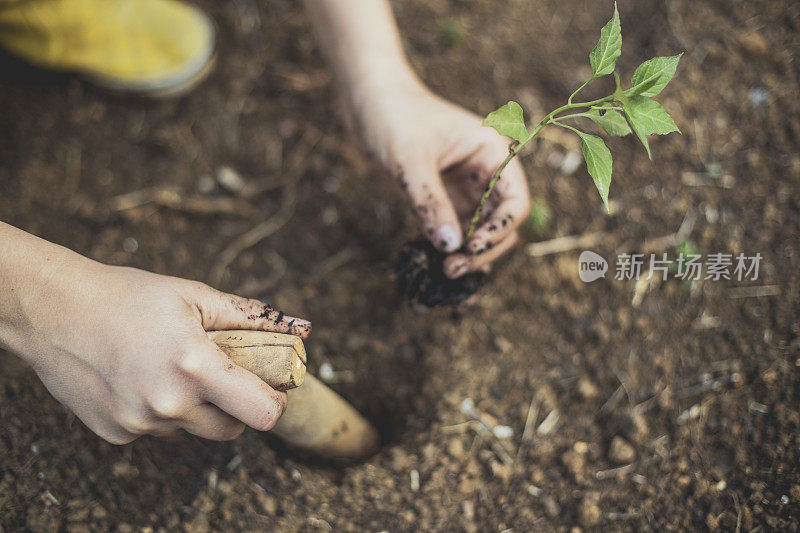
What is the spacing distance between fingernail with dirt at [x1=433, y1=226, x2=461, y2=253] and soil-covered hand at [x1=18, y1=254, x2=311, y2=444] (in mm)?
511

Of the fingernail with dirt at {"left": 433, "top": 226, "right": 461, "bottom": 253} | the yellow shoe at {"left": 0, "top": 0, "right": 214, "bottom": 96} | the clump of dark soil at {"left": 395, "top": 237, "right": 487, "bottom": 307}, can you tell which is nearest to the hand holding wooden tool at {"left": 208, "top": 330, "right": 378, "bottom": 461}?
the clump of dark soil at {"left": 395, "top": 237, "right": 487, "bottom": 307}

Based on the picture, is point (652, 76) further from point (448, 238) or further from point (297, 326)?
point (297, 326)

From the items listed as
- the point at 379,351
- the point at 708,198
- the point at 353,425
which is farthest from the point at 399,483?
the point at 708,198

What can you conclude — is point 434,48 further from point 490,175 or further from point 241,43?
point 490,175

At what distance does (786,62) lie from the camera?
2.17m

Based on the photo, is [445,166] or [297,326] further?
[445,166]

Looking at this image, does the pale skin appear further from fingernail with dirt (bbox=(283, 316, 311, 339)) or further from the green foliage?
the green foliage

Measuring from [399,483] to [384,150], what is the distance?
95cm

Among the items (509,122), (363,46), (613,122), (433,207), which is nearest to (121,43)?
(363,46)

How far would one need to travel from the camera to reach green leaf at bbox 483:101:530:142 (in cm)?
89

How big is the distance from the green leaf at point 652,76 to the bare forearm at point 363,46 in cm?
86

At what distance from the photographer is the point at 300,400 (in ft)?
4.22

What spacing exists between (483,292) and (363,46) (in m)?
0.87

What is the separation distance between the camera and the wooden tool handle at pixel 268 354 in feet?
3.57
